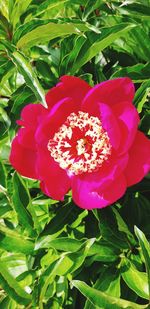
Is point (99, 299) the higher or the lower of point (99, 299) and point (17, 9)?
the lower

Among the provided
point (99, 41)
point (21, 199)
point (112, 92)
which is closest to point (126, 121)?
point (112, 92)

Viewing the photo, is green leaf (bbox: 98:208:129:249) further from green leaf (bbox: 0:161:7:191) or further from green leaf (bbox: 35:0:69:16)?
green leaf (bbox: 35:0:69:16)

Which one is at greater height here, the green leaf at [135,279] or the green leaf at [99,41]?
the green leaf at [99,41]

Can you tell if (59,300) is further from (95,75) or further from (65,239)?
(95,75)

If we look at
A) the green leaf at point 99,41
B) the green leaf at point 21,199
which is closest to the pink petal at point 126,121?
the green leaf at point 99,41

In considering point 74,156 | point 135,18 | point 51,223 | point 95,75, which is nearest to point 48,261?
point 51,223

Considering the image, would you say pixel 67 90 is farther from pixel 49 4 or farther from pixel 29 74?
pixel 49 4

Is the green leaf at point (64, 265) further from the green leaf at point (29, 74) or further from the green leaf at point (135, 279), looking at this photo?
the green leaf at point (29, 74)
